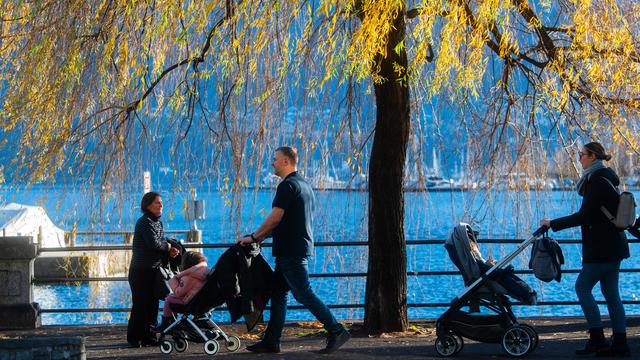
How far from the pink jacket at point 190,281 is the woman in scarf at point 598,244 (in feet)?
10.7

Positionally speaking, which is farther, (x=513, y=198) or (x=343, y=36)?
(x=513, y=198)

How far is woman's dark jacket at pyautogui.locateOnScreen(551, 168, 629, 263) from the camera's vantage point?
8.84 meters

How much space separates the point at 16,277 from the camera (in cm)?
1198

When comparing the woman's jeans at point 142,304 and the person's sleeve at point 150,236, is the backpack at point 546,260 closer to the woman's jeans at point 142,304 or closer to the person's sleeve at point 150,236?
the person's sleeve at point 150,236

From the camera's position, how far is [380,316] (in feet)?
36.2

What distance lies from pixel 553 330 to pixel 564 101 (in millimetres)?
2646

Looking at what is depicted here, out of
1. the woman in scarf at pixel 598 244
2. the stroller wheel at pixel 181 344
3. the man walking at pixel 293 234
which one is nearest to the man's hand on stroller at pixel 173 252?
the stroller wheel at pixel 181 344

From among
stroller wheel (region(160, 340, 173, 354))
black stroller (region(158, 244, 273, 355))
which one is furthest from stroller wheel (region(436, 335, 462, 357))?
stroller wheel (region(160, 340, 173, 354))

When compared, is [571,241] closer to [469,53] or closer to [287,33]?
[469,53]

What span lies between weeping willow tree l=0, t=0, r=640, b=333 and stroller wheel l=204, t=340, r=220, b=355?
90.9 inches

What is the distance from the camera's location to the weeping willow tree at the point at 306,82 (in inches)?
418

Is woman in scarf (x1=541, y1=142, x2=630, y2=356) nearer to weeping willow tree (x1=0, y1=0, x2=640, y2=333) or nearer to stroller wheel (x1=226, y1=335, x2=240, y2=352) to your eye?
weeping willow tree (x1=0, y1=0, x2=640, y2=333)

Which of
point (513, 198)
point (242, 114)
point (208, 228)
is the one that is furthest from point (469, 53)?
point (208, 228)

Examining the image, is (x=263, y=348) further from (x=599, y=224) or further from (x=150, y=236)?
(x=599, y=224)
